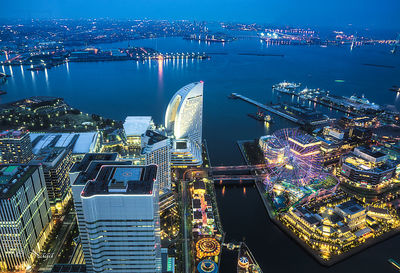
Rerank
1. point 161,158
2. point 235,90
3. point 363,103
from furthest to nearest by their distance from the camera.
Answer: point 235,90 < point 363,103 < point 161,158

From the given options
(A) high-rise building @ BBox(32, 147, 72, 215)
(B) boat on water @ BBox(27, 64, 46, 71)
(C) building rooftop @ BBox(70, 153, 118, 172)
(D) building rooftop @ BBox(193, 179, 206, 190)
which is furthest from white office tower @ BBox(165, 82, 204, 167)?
(B) boat on water @ BBox(27, 64, 46, 71)

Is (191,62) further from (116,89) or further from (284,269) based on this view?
(284,269)

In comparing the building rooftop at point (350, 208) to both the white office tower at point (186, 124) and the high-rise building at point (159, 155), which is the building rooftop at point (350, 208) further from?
the high-rise building at point (159, 155)

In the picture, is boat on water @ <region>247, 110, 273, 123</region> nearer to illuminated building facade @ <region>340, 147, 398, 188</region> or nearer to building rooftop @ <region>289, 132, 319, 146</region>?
building rooftop @ <region>289, 132, 319, 146</region>

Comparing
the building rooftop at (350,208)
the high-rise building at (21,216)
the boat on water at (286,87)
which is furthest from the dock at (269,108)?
the high-rise building at (21,216)

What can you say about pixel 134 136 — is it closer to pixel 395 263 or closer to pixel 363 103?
pixel 395 263

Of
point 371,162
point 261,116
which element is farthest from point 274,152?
point 261,116

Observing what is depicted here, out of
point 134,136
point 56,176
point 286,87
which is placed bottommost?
point 286,87
